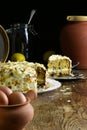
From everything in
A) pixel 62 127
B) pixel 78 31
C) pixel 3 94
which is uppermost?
pixel 78 31

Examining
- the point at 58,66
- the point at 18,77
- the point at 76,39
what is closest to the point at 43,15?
the point at 76,39

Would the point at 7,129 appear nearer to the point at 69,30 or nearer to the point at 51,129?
the point at 51,129

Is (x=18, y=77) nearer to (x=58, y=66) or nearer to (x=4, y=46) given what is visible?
(x=58, y=66)

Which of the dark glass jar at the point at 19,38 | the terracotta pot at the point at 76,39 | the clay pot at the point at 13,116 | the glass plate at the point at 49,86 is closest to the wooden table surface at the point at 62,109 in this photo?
the glass plate at the point at 49,86

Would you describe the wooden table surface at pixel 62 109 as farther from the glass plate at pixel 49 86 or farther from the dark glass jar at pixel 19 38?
the dark glass jar at pixel 19 38

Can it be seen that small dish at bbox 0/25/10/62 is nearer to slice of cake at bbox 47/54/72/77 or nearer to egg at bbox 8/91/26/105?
slice of cake at bbox 47/54/72/77

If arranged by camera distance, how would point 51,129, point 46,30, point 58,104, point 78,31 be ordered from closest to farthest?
point 51,129
point 58,104
point 78,31
point 46,30

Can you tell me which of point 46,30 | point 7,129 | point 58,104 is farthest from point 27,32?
point 7,129

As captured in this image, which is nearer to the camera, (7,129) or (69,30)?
(7,129)
